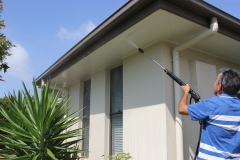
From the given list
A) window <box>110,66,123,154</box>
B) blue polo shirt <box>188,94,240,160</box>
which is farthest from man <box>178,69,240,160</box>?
window <box>110,66,123,154</box>

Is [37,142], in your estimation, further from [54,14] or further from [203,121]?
[54,14]

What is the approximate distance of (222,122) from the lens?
180 cm

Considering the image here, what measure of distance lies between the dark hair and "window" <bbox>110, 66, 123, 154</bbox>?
4.06 m

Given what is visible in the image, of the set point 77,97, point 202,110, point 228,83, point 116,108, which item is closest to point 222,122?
point 202,110

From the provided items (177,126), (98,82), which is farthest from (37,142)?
(98,82)

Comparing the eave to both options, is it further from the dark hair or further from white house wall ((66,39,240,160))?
the dark hair

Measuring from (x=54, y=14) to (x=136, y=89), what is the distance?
11.9 feet

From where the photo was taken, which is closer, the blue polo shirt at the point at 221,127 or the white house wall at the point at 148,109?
the blue polo shirt at the point at 221,127

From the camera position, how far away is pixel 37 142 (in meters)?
3.46

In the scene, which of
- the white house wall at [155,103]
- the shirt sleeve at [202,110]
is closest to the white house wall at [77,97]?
the white house wall at [155,103]

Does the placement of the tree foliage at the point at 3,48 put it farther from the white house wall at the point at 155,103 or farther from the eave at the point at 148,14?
the white house wall at the point at 155,103

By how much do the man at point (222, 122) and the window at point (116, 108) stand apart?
13.2ft

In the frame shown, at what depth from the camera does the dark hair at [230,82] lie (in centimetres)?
189

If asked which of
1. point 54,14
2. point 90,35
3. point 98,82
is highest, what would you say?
point 54,14
